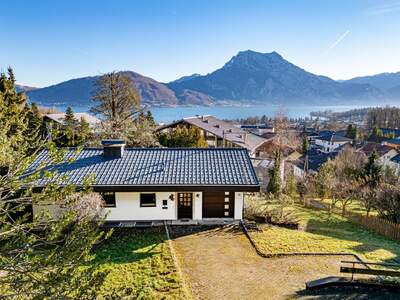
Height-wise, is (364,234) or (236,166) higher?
(236,166)

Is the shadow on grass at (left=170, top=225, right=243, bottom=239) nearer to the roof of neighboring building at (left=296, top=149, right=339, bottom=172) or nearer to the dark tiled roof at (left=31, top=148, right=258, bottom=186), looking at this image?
the dark tiled roof at (left=31, top=148, right=258, bottom=186)

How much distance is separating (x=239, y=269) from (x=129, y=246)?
510cm

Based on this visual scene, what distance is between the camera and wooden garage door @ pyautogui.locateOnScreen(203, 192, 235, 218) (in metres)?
15.9

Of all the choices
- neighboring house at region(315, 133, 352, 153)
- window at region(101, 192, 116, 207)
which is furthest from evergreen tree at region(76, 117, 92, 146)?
neighboring house at region(315, 133, 352, 153)

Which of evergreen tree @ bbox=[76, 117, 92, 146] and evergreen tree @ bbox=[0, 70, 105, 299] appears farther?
A: evergreen tree @ bbox=[76, 117, 92, 146]

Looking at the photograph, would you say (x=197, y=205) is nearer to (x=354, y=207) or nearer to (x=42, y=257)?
(x=42, y=257)

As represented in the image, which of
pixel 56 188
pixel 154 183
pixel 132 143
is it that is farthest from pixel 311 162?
pixel 56 188

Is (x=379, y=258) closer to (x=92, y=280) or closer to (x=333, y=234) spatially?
(x=333, y=234)

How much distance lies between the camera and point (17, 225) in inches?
175

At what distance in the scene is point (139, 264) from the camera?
37.3 feet

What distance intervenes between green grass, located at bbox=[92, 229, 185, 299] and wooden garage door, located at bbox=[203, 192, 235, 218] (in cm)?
290

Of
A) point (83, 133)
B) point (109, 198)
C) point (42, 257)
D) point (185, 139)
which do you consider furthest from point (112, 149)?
point (42, 257)

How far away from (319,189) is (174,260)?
21564 mm

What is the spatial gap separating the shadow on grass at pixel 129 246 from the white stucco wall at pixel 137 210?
0.89 metres
